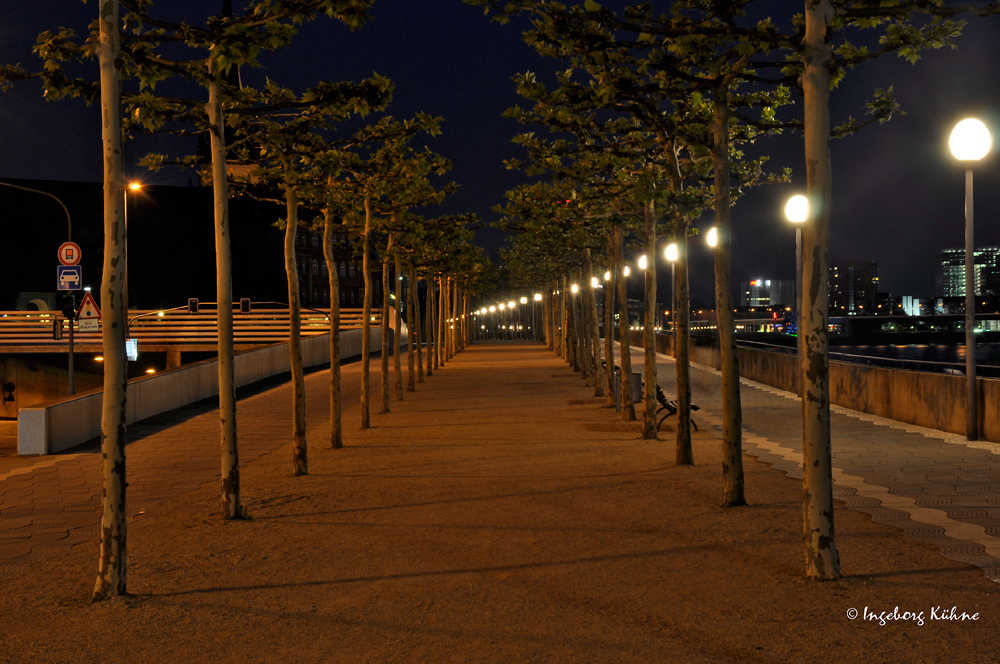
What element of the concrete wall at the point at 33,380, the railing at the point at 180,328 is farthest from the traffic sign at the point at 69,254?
the concrete wall at the point at 33,380

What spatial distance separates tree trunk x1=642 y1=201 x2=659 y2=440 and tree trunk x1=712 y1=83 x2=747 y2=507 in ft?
16.6

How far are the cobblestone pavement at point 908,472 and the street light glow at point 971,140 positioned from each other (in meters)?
4.38

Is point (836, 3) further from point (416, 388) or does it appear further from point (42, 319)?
point (42, 319)

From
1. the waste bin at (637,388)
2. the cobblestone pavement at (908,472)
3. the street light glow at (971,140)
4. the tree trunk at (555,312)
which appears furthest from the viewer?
the tree trunk at (555,312)

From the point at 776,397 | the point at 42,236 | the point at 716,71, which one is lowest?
the point at 776,397

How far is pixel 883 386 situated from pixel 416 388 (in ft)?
50.5

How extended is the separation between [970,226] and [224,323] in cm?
1154

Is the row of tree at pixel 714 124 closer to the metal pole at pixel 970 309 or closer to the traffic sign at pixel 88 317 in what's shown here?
the metal pole at pixel 970 309

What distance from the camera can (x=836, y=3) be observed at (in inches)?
294

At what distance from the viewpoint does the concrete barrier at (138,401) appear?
16.2 m

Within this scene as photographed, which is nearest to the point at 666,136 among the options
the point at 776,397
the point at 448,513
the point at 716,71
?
the point at 716,71

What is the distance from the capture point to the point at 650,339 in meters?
16.1

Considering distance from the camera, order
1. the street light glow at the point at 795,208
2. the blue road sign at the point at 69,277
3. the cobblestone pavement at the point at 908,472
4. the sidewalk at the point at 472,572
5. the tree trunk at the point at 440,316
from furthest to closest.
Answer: the tree trunk at the point at 440,316 < the street light glow at the point at 795,208 < the blue road sign at the point at 69,277 < the cobblestone pavement at the point at 908,472 < the sidewalk at the point at 472,572

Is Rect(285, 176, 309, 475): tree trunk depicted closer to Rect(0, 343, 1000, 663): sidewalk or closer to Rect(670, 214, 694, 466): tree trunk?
Rect(0, 343, 1000, 663): sidewalk
